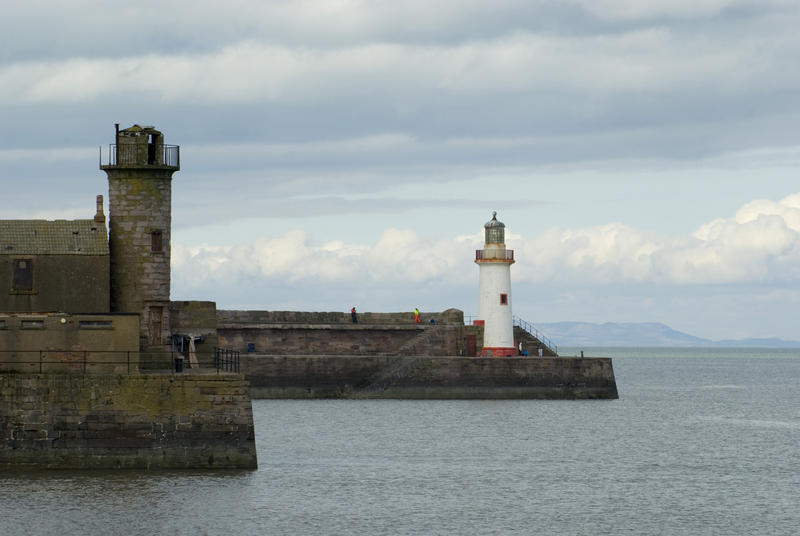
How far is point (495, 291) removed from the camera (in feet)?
203

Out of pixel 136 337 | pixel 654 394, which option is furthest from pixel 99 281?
pixel 654 394

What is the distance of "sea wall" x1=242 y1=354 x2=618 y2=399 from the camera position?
6128 centimetres

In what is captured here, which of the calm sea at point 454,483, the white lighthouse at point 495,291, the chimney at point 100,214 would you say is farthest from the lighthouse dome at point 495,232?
the chimney at point 100,214

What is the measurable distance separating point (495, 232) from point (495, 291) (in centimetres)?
273

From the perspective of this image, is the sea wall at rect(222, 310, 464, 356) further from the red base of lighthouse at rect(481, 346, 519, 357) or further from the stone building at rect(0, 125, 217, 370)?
the stone building at rect(0, 125, 217, 370)

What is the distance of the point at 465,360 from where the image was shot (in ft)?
200

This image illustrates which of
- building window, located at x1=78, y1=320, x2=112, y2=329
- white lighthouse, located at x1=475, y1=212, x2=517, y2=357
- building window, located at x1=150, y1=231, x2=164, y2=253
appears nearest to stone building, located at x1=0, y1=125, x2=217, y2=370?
building window, located at x1=150, y1=231, x2=164, y2=253

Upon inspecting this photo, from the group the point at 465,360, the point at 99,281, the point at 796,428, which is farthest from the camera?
the point at 465,360

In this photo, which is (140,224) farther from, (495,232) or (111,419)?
(495,232)

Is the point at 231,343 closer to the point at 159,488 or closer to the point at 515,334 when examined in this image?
the point at 515,334

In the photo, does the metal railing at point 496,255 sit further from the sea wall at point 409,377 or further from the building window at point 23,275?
the building window at point 23,275

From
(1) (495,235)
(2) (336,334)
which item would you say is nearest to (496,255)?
(1) (495,235)

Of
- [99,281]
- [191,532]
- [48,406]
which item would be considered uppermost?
[99,281]

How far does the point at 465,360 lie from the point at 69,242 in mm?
26463
